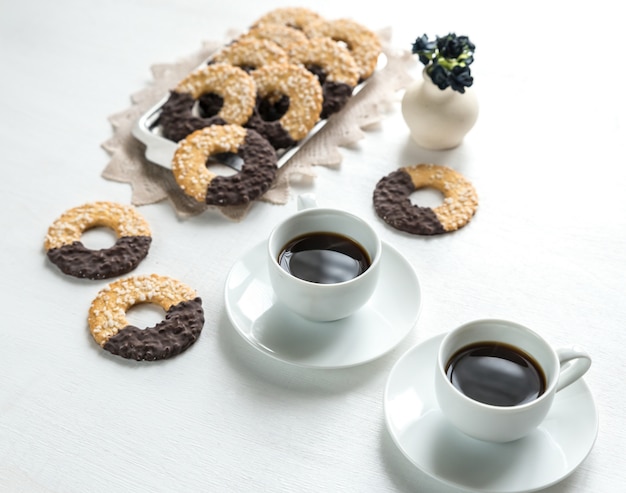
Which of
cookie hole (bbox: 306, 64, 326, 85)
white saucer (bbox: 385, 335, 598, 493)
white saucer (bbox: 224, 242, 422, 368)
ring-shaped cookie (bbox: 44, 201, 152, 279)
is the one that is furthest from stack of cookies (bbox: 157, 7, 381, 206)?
white saucer (bbox: 385, 335, 598, 493)

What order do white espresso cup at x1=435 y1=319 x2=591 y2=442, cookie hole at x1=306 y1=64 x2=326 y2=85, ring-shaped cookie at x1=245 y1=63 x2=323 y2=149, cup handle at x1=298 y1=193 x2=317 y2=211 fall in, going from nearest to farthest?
white espresso cup at x1=435 y1=319 x2=591 y2=442 → cup handle at x1=298 y1=193 x2=317 y2=211 → ring-shaped cookie at x1=245 y1=63 x2=323 y2=149 → cookie hole at x1=306 y1=64 x2=326 y2=85

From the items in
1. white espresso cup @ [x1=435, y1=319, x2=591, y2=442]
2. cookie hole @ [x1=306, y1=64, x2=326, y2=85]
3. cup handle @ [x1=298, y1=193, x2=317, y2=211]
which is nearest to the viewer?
white espresso cup @ [x1=435, y1=319, x2=591, y2=442]

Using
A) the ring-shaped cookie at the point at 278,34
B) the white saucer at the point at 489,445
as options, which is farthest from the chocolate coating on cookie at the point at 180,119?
the white saucer at the point at 489,445

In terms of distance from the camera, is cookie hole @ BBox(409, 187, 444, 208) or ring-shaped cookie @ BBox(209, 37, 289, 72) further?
ring-shaped cookie @ BBox(209, 37, 289, 72)

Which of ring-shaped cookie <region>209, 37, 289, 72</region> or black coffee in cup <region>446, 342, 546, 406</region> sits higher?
ring-shaped cookie <region>209, 37, 289, 72</region>

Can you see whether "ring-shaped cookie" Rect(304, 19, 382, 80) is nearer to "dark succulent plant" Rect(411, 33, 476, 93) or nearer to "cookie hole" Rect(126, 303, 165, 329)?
"dark succulent plant" Rect(411, 33, 476, 93)

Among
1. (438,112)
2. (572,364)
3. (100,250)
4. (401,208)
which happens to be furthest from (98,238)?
(572,364)

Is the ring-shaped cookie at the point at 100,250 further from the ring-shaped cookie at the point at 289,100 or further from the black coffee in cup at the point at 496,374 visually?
the black coffee in cup at the point at 496,374

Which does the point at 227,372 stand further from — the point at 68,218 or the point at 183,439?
the point at 68,218
